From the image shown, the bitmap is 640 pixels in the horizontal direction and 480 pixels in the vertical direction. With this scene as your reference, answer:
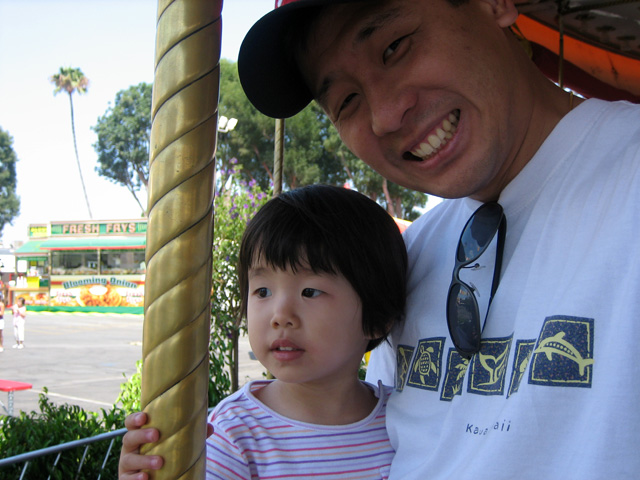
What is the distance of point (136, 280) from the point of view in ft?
77.3

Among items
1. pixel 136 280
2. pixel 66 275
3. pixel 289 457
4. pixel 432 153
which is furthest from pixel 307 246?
pixel 66 275

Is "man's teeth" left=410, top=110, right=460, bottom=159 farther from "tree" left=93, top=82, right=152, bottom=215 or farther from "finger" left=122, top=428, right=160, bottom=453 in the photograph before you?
"tree" left=93, top=82, right=152, bottom=215

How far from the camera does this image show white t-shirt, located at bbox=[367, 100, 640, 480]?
2.82 feet

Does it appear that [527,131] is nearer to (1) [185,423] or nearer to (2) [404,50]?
(2) [404,50]

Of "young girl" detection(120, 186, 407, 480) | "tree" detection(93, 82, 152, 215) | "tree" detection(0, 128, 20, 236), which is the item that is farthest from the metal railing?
"tree" detection(0, 128, 20, 236)

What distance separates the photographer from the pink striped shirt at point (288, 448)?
1.29 meters

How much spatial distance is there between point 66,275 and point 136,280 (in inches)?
134

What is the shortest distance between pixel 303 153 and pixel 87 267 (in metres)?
10.1

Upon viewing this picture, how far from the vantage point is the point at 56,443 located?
10.9 ft

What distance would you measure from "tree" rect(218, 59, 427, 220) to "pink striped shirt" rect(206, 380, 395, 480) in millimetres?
24273

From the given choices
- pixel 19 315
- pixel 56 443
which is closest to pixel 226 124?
pixel 56 443

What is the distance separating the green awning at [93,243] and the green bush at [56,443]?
777 inches

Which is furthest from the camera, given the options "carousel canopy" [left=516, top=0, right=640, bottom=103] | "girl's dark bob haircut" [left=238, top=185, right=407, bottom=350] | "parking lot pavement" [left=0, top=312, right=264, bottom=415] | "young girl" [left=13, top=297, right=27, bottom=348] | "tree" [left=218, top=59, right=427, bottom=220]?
"tree" [left=218, top=59, right=427, bottom=220]

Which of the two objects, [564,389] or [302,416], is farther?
[302,416]
